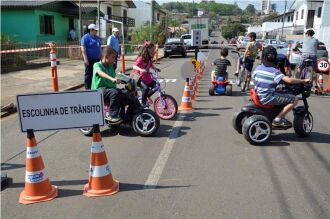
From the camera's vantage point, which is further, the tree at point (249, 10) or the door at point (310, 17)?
the tree at point (249, 10)

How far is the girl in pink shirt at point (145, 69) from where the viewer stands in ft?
26.4

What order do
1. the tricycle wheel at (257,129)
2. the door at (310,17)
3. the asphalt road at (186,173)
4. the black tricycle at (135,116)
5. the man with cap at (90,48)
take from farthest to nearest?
the door at (310,17) < the man with cap at (90,48) < the black tricycle at (135,116) < the tricycle wheel at (257,129) < the asphalt road at (186,173)

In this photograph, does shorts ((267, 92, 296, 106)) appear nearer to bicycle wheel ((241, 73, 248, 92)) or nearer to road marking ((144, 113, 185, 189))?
road marking ((144, 113, 185, 189))

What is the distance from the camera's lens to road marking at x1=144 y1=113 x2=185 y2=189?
488 centimetres

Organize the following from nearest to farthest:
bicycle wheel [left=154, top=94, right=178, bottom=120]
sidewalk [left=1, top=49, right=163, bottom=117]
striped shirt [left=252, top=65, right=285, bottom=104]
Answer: striped shirt [left=252, top=65, right=285, bottom=104]
bicycle wheel [left=154, top=94, right=178, bottom=120]
sidewalk [left=1, top=49, right=163, bottom=117]

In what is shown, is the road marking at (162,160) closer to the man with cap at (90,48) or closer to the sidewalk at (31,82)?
the man with cap at (90,48)

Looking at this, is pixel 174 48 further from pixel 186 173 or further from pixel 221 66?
pixel 186 173

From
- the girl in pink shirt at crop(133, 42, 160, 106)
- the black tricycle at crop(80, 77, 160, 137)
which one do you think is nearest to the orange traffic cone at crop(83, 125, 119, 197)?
the black tricycle at crop(80, 77, 160, 137)

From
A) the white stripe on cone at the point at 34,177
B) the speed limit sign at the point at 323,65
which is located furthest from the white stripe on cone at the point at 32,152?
the speed limit sign at the point at 323,65

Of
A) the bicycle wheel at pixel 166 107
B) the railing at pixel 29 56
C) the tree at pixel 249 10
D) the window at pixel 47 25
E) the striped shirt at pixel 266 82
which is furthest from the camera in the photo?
the tree at pixel 249 10

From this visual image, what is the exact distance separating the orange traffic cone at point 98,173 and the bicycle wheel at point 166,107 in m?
3.74

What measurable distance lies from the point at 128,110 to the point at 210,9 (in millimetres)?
136728

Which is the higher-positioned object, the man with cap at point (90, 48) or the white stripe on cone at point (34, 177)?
the man with cap at point (90, 48)

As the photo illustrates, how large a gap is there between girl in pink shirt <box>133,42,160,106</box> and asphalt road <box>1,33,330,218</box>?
32.9 inches
